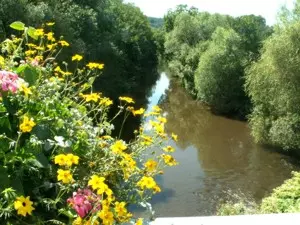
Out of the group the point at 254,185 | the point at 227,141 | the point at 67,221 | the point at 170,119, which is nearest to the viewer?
the point at 67,221

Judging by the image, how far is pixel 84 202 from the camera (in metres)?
1.47

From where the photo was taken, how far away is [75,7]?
1973cm

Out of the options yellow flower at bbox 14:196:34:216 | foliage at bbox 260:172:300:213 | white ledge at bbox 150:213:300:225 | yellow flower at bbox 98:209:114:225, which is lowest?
foliage at bbox 260:172:300:213

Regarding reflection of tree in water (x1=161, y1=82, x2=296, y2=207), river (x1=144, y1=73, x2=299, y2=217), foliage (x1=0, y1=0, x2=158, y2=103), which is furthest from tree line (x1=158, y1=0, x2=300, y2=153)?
foliage (x1=0, y1=0, x2=158, y2=103)

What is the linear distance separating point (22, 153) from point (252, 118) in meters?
18.5

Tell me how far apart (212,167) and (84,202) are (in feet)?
47.4

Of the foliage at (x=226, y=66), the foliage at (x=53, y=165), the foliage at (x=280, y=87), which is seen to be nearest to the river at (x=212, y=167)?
the foliage at (x=280, y=87)

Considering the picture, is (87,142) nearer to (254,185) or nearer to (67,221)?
(67,221)

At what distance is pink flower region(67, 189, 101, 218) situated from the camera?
1.45 metres

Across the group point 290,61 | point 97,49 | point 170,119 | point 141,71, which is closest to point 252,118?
point 290,61

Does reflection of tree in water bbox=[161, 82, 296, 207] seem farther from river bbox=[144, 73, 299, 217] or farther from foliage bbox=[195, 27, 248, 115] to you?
foliage bbox=[195, 27, 248, 115]

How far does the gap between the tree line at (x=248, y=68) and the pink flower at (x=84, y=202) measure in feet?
51.4

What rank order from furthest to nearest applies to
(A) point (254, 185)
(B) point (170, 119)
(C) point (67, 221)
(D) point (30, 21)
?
(B) point (170, 119)
(D) point (30, 21)
(A) point (254, 185)
(C) point (67, 221)

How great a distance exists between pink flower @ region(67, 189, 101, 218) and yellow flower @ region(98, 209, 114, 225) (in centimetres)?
5
